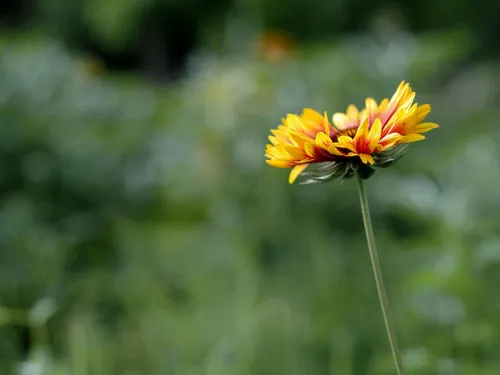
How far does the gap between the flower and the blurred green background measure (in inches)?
19.7

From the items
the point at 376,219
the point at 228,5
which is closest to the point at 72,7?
the point at 228,5

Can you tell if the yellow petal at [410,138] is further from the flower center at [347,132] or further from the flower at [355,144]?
the flower center at [347,132]

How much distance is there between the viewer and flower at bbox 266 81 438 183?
58cm

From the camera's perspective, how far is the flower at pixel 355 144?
1.90ft

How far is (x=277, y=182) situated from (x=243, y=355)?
795mm

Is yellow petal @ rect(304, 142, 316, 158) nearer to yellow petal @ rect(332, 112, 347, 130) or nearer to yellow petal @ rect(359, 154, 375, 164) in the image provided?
yellow petal @ rect(359, 154, 375, 164)

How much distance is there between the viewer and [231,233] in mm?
1766

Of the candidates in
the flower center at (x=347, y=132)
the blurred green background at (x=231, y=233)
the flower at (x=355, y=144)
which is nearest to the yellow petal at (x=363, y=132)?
the flower at (x=355, y=144)

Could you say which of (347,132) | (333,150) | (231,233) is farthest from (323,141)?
(231,233)

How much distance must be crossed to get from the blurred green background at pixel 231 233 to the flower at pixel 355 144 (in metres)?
0.50

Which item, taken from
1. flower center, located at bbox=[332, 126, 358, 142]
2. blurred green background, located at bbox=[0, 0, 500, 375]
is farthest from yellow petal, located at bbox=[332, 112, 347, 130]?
blurred green background, located at bbox=[0, 0, 500, 375]

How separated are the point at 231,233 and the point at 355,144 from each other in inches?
47.3

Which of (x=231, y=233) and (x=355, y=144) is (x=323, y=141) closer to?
(x=355, y=144)

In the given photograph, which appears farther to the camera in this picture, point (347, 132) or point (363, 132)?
point (347, 132)
